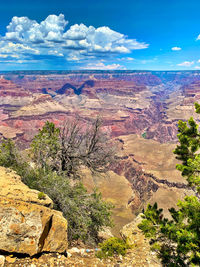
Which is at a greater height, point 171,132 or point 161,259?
point 161,259

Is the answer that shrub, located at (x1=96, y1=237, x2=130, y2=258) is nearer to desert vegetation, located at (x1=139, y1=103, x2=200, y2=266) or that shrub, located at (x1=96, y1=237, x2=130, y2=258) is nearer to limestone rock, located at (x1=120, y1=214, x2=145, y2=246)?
desert vegetation, located at (x1=139, y1=103, x2=200, y2=266)

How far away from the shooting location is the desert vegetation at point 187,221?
841 centimetres

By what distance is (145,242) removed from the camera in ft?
45.3

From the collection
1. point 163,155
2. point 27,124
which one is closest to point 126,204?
point 163,155

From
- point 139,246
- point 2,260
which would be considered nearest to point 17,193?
point 2,260

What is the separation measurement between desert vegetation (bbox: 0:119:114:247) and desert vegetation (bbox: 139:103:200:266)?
399 cm

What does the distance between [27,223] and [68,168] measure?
402 inches

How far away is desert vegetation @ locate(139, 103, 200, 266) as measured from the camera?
841 centimetres

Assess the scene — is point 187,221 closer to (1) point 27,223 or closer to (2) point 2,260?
(1) point 27,223

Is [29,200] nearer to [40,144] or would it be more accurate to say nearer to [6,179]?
[6,179]

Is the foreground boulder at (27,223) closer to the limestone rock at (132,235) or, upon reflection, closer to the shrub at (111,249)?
the shrub at (111,249)

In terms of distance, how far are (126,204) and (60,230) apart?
56.1 m

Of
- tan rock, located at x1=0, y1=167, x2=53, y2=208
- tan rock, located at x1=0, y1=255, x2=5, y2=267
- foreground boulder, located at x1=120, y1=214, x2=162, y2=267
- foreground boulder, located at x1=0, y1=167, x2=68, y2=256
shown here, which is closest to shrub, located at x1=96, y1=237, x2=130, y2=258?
foreground boulder, located at x1=120, y1=214, x2=162, y2=267

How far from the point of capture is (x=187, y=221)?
9906 mm
